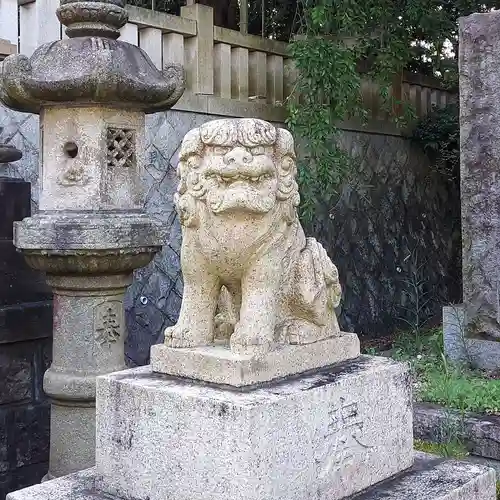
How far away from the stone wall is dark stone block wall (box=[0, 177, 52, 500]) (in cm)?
97

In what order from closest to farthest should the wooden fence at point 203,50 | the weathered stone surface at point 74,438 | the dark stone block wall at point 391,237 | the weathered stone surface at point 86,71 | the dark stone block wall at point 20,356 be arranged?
the weathered stone surface at point 86,71 < the weathered stone surface at point 74,438 < the dark stone block wall at point 20,356 < the wooden fence at point 203,50 < the dark stone block wall at point 391,237

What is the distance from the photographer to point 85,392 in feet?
12.4

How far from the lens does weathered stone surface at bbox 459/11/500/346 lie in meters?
4.68

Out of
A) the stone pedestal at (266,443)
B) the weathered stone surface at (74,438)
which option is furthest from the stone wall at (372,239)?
the stone pedestal at (266,443)

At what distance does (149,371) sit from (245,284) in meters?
0.56

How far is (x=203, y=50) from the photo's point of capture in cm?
594

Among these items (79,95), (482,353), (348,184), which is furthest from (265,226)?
(348,184)

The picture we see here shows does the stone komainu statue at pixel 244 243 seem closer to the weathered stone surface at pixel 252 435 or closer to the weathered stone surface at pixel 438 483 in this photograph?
the weathered stone surface at pixel 252 435

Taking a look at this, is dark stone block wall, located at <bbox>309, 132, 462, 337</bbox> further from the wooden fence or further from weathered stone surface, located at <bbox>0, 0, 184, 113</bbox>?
weathered stone surface, located at <bbox>0, 0, 184, 113</bbox>

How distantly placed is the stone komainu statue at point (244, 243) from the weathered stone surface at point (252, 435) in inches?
8.4

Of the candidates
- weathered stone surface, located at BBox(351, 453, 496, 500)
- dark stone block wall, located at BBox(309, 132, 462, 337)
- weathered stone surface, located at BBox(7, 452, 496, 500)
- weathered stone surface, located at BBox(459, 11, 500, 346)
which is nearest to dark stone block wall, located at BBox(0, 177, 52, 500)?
weathered stone surface, located at BBox(7, 452, 496, 500)

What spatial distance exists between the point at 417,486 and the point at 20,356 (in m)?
2.63

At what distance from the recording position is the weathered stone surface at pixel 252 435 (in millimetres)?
2414

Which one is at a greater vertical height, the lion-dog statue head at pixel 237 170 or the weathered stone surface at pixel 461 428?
the lion-dog statue head at pixel 237 170
